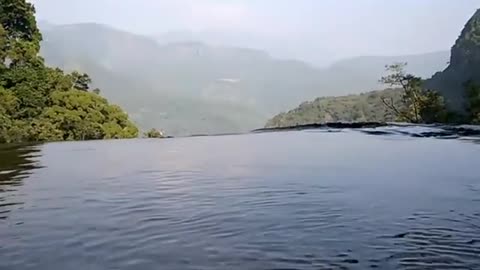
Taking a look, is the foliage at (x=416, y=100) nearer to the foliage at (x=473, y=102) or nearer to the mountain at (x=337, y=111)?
the foliage at (x=473, y=102)

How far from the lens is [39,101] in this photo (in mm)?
30109

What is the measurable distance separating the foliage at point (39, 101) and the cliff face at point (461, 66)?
3574 cm

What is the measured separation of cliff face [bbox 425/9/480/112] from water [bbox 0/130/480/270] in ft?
157

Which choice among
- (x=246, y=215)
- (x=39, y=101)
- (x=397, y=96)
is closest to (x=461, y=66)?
(x=397, y=96)

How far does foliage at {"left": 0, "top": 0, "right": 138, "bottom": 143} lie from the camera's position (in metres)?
28.5

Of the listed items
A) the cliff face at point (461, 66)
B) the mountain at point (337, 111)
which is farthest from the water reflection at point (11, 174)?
the mountain at point (337, 111)

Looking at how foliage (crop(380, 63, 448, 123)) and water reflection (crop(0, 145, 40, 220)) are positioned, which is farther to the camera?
foliage (crop(380, 63, 448, 123))

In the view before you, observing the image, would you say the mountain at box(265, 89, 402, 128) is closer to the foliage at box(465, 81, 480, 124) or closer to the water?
the foliage at box(465, 81, 480, 124)

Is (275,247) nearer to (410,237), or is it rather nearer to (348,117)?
(410,237)

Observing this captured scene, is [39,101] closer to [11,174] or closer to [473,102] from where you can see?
[11,174]

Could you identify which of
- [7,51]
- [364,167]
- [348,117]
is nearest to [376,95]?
[348,117]

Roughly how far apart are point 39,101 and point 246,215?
85.3ft

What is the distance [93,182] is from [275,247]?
5556 mm

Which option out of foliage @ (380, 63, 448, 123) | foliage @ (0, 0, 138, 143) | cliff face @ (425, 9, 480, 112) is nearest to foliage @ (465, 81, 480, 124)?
foliage @ (380, 63, 448, 123)
